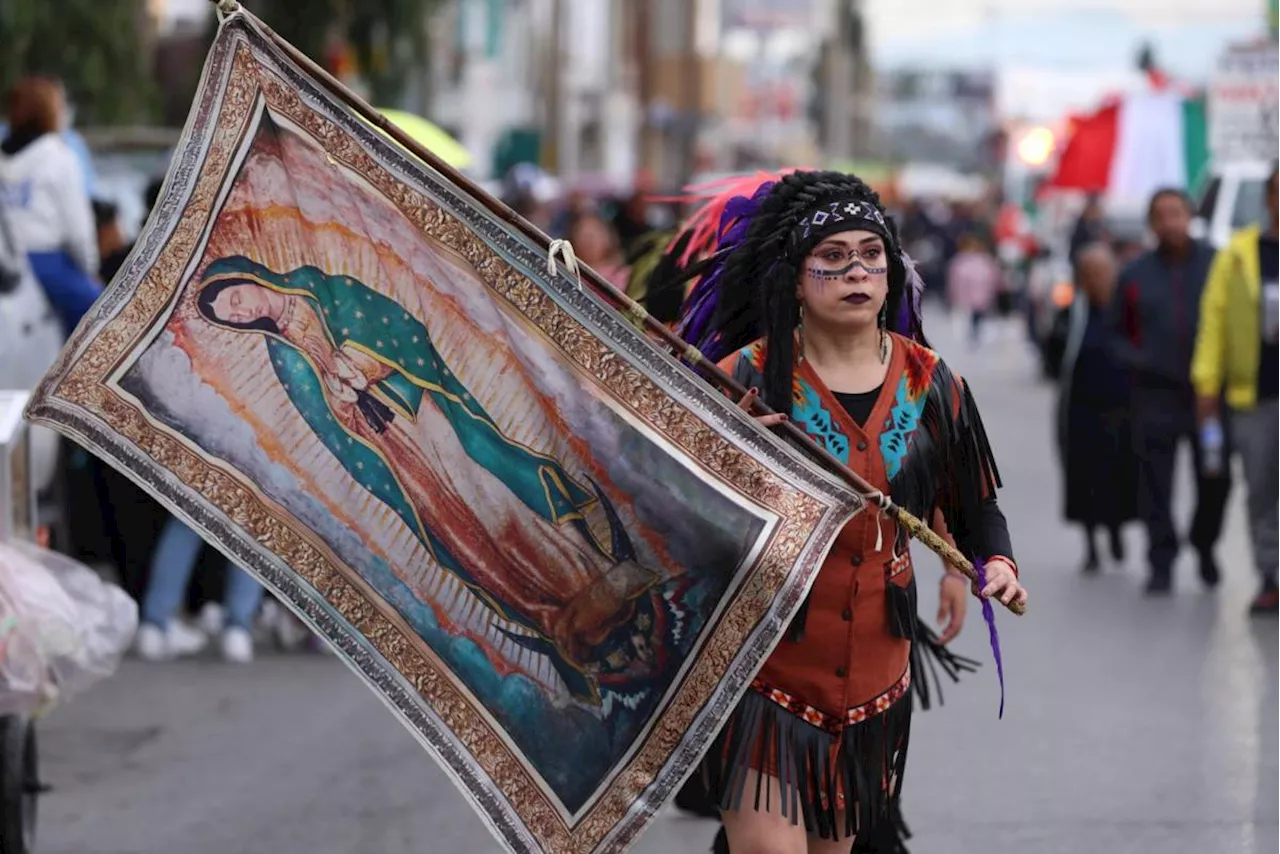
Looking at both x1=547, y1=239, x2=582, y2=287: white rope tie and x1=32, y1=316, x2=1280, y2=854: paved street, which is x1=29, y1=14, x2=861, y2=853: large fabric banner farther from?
x1=32, y1=316, x2=1280, y2=854: paved street

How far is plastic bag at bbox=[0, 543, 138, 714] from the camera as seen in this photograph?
6.49 meters

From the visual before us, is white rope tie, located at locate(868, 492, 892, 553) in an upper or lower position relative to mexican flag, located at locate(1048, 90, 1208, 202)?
upper

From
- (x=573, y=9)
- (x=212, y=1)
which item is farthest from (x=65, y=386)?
(x=573, y=9)

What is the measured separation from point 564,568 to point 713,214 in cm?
195

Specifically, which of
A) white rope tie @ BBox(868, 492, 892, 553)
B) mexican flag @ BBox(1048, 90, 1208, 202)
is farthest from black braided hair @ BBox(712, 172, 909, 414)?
mexican flag @ BBox(1048, 90, 1208, 202)

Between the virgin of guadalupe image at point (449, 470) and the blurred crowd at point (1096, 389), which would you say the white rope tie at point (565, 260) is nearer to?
the virgin of guadalupe image at point (449, 470)

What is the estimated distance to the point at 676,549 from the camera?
4879 millimetres

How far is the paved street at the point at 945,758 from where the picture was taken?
7461mm

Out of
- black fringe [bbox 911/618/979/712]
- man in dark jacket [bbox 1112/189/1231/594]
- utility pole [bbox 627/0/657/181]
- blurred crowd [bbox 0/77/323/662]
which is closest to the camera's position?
black fringe [bbox 911/618/979/712]

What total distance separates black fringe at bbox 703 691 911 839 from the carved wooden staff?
39 centimetres

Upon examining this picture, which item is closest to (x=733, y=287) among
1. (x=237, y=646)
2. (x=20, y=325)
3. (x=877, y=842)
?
(x=877, y=842)

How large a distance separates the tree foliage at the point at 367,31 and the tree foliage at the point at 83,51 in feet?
4.14

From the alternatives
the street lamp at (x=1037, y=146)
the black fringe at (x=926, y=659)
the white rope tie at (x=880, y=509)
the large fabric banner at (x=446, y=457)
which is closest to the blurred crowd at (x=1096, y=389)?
the black fringe at (x=926, y=659)

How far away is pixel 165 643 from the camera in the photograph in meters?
10.6
